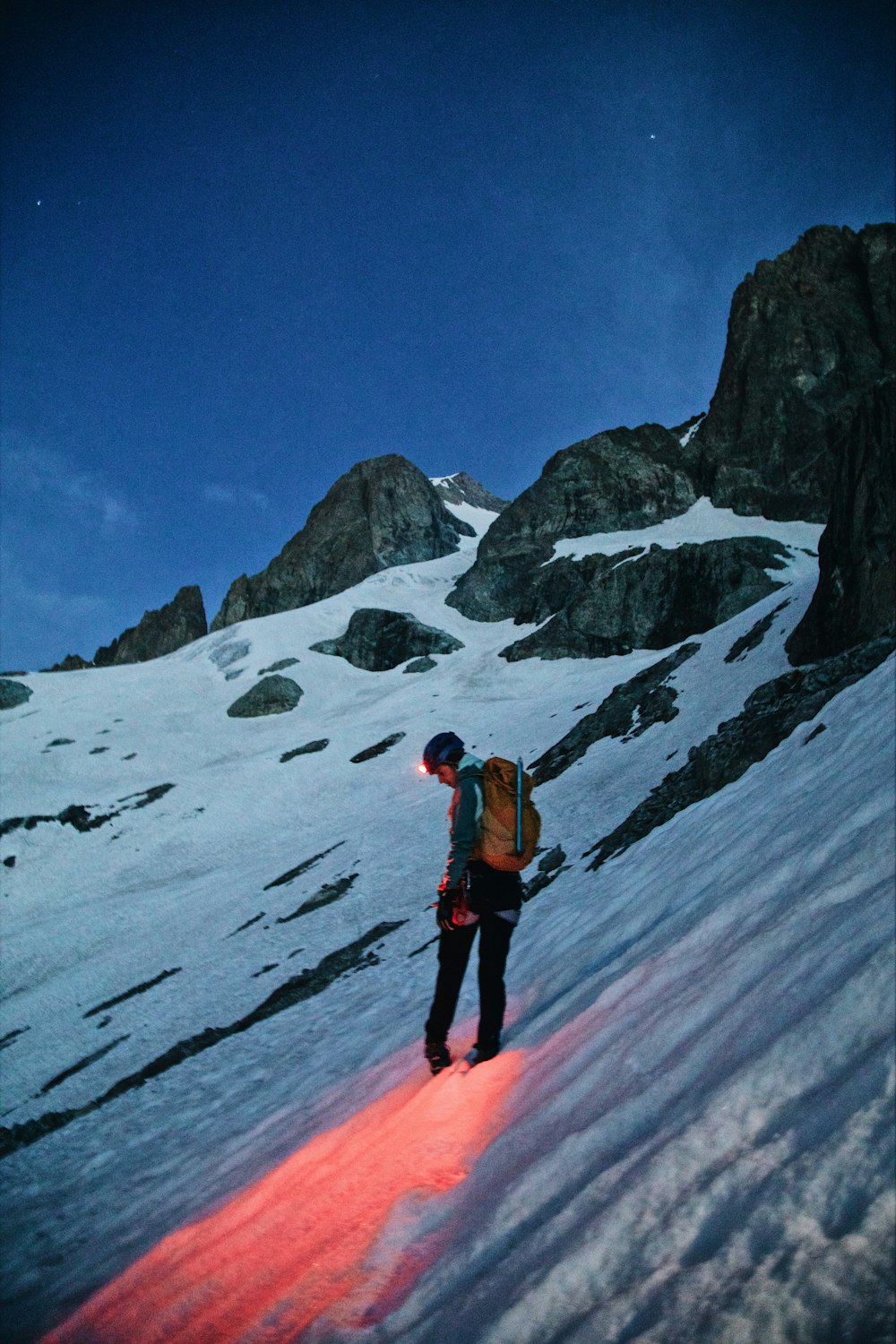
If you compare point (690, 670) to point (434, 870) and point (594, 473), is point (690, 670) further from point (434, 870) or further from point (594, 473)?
point (594, 473)

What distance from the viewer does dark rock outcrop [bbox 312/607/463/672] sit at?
5719 cm

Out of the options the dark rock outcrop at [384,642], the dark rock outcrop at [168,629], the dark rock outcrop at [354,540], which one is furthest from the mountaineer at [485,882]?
the dark rock outcrop at [168,629]

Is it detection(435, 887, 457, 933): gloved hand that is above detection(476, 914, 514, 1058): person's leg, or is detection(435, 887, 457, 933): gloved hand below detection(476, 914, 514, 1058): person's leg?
above

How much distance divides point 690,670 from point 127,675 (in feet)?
170

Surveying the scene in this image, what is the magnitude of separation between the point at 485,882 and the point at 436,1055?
4.87ft

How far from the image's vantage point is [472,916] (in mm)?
4648

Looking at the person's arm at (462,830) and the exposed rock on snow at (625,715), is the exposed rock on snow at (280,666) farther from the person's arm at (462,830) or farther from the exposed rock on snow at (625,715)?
the person's arm at (462,830)

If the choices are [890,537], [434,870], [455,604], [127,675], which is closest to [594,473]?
[455,604]

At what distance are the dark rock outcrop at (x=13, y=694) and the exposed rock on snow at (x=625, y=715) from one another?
46613 mm

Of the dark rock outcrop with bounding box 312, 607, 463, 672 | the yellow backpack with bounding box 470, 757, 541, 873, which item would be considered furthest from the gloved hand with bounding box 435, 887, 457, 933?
the dark rock outcrop with bounding box 312, 607, 463, 672

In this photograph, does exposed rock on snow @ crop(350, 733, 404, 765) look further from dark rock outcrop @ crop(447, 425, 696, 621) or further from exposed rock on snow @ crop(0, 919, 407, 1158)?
dark rock outcrop @ crop(447, 425, 696, 621)

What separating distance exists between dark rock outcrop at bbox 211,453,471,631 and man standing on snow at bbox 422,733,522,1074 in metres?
93.3

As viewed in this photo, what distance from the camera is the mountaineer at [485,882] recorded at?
456 cm

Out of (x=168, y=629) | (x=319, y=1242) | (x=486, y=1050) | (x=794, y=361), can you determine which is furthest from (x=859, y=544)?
(x=168, y=629)
